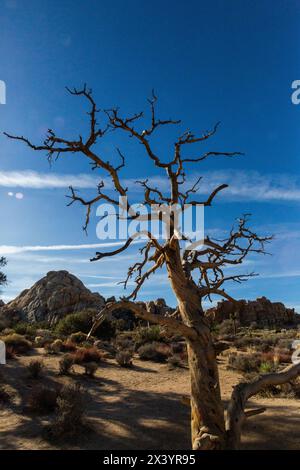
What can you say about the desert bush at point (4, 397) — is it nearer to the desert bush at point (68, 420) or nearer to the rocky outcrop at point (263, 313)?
the desert bush at point (68, 420)

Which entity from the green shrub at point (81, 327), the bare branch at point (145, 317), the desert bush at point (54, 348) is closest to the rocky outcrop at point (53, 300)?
the green shrub at point (81, 327)

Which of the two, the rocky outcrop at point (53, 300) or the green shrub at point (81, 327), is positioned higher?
the rocky outcrop at point (53, 300)

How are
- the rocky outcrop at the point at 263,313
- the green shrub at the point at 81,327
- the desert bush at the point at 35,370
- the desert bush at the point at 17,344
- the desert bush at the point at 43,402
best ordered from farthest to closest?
the rocky outcrop at the point at 263,313 → the green shrub at the point at 81,327 → the desert bush at the point at 17,344 → the desert bush at the point at 35,370 → the desert bush at the point at 43,402

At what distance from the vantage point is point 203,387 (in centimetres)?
606

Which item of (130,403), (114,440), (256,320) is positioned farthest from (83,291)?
(114,440)

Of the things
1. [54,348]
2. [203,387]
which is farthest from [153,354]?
[203,387]

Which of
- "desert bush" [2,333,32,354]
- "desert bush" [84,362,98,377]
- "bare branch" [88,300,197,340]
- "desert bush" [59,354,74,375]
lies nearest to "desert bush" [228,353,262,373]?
"desert bush" [84,362,98,377]

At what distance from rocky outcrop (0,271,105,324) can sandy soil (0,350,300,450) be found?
3266 cm

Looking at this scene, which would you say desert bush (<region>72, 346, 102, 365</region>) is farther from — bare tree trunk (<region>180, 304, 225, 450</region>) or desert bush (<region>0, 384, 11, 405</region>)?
bare tree trunk (<region>180, 304, 225, 450</region>)

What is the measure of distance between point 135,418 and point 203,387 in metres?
5.14

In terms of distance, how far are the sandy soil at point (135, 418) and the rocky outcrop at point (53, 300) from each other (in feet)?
107

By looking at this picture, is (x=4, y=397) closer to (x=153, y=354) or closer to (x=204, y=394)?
(x=204, y=394)

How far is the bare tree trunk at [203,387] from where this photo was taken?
579 centimetres
